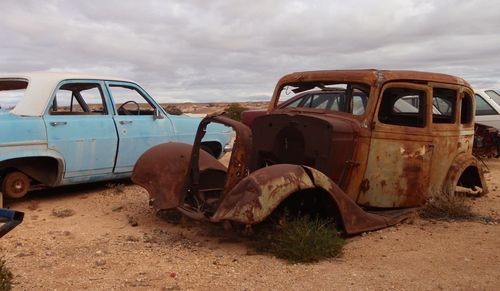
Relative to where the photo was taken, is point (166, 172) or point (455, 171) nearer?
point (166, 172)

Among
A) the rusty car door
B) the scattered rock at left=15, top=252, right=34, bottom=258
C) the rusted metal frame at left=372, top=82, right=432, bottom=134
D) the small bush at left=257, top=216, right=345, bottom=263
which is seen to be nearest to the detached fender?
the scattered rock at left=15, top=252, right=34, bottom=258

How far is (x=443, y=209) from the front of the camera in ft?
20.0

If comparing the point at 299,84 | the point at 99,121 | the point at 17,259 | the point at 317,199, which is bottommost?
the point at 17,259

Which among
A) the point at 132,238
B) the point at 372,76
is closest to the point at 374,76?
the point at 372,76

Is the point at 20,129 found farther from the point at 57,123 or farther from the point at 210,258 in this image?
the point at 210,258

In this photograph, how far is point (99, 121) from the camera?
7121 millimetres

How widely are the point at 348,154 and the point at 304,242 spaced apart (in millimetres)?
1279

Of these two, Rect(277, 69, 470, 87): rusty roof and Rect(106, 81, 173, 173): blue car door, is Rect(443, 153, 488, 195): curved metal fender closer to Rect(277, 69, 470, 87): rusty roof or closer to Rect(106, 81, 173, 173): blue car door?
Rect(277, 69, 470, 87): rusty roof

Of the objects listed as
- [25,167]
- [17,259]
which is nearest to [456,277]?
[17,259]

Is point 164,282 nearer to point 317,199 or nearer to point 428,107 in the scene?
point 317,199

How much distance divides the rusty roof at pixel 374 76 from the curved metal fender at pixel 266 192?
155 centimetres

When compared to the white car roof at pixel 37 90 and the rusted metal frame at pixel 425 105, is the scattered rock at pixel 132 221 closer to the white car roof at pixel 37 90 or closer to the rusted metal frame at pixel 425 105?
the white car roof at pixel 37 90

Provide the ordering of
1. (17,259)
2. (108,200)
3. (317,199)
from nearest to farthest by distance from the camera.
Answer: (17,259), (317,199), (108,200)

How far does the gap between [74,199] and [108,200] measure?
476mm
